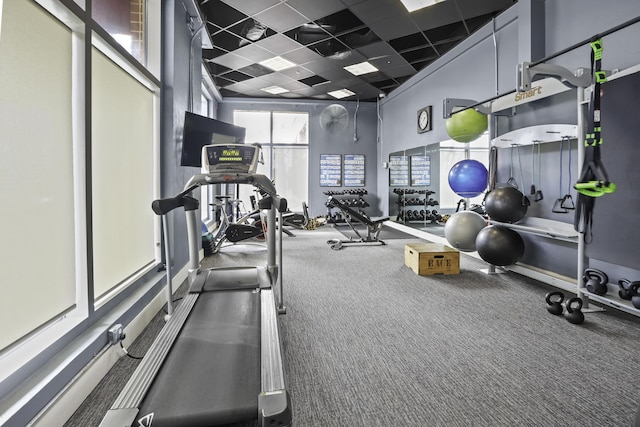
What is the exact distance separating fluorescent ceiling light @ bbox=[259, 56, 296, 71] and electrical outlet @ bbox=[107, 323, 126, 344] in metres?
5.36

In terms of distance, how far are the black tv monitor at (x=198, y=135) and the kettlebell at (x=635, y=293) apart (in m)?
3.89

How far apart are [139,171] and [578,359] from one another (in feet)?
11.3

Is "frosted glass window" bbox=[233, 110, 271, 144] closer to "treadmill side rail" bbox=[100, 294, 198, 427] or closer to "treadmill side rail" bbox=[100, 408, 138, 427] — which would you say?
"treadmill side rail" bbox=[100, 294, 198, 427]

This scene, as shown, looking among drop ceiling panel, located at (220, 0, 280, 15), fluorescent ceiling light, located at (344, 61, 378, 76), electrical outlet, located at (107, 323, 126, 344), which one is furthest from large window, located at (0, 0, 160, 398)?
fluorescent ceiling light, located at (344, 61, 378, 76)

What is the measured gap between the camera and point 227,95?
27.8 ft

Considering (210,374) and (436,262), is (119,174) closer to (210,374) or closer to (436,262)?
(210,374)

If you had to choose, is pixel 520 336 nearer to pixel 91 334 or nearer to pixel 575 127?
pixel 575 127

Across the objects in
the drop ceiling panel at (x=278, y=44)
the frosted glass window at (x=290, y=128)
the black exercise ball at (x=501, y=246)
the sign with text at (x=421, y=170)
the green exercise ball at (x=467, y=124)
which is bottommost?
the black exercise ball at (x=501, y=246)

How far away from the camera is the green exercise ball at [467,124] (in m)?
4.32

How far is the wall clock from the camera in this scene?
627 centimetres

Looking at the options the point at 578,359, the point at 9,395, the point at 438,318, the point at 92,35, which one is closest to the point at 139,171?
the point at 92,35

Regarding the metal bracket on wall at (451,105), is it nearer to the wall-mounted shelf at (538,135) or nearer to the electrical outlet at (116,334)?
the wall-mounted shelf at (538,135)

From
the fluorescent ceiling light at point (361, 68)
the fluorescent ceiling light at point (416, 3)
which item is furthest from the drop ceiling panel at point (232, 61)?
the fluorescent ceiling light at point (416, 3)

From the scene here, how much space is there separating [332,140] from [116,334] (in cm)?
788
